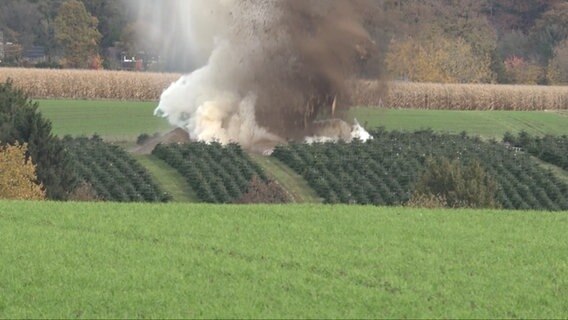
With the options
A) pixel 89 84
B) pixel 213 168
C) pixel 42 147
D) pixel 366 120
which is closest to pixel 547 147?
pixel 366 120

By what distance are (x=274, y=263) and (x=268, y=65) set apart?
26255 mm

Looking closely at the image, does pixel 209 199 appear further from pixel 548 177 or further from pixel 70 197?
pixel 548 177

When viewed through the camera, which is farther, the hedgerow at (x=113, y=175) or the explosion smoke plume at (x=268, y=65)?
the explosion smoke plume at (x=268, y=65)

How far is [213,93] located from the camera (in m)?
43.6

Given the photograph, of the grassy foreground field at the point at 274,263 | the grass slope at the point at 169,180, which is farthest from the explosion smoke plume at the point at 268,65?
the grassy foreground field at the point at 274,263

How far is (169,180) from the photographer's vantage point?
38.5 m

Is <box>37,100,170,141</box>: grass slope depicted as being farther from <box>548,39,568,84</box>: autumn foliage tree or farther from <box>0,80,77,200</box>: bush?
<box>548,39,568,84</box>: autumn foliage tree

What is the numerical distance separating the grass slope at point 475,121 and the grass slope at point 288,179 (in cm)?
1476

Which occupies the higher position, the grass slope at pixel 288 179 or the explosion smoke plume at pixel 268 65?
the explosion smoke plume at pixel 268 65

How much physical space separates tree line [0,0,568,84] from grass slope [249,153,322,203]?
4173cm

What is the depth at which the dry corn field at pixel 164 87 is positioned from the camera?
71688mm

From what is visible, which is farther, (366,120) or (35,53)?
(35,53)

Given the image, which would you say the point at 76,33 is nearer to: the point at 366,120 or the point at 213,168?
the point at 366,120

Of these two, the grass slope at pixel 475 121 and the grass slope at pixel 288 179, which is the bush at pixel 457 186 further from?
the grass slope at pixel 475 121
